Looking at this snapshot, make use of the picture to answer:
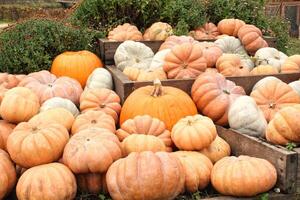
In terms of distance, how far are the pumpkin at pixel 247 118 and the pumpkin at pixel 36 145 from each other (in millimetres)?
1385

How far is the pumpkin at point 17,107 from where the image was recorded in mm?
3676

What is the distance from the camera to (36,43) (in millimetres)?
5156

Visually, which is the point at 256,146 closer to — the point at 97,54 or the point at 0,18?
the point at 97,54

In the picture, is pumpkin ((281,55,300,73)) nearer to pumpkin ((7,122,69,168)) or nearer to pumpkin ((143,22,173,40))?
pumpkin ((143,22,173,40))

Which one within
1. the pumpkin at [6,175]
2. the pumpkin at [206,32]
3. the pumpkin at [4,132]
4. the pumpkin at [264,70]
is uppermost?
the pumpkin at [206,32]

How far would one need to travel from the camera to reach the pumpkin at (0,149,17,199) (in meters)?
2.99

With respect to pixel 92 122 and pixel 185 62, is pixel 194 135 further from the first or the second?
pixel 185 62

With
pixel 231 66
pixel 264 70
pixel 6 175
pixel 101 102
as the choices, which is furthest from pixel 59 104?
pixel 264 70

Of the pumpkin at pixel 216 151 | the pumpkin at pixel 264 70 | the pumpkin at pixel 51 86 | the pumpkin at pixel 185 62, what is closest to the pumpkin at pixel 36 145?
the pumpkin at pixel 216 151

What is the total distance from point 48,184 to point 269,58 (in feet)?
10.2

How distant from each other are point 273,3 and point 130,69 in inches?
443

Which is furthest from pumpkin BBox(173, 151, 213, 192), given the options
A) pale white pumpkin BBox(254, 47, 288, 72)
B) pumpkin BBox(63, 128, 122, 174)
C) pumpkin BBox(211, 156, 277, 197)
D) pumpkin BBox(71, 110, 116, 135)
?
pale white pumpkin BBox(254, 47, 288, 72)

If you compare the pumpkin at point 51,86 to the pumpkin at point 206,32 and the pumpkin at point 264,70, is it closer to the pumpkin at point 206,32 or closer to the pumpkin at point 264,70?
the pumpkin at point 264,70

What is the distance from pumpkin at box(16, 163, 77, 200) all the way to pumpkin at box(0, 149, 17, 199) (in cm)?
Result: 12
